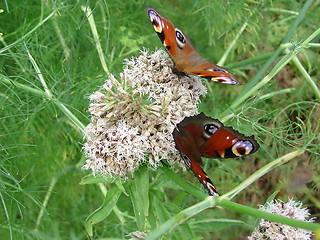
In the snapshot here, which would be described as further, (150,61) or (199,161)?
(150,61)

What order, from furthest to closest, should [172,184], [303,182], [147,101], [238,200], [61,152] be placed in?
[238,200] → [61,152] → [303,182] → [172,184] → [147,101]

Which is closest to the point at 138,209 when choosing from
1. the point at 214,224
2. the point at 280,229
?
the point at 214,224

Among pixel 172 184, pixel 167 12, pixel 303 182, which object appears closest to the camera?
pixel 172 184

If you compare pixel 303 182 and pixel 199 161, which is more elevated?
pixel 199 161

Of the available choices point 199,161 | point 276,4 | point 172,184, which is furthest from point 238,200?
point 199,161

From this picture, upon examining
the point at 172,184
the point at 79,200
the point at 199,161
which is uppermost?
the point at 199,161

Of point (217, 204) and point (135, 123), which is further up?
point (135, 123)

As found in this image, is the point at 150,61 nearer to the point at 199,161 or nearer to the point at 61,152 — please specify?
the point at 199,161

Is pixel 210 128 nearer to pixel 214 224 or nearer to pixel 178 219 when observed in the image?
pixel 178 219

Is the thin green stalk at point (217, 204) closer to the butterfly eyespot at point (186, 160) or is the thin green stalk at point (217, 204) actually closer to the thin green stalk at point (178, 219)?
the thin green stalk at point (178, 219)
